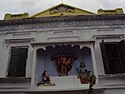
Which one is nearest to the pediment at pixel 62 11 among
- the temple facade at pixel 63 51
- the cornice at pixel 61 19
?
the temple facade at pixel 63 51

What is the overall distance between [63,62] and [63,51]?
0.75 metres

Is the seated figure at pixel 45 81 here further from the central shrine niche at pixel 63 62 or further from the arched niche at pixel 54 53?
the central shrine niche at pixel 63 62

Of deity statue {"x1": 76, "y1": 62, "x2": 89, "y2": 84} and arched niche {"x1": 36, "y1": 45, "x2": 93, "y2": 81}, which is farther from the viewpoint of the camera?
arched niche {"x1": 36, "y1": 45, "x2": 93, "y2": 81}

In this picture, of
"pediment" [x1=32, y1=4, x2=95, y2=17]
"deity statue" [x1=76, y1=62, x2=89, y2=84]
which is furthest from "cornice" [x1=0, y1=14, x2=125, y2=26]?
"deity statue" [x1=76, y1=62, x2=89, y2=84]

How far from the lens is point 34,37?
11.9m

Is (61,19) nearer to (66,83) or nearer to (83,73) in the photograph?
(83,73)

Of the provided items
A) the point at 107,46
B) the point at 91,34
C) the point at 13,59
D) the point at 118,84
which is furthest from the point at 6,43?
the point at 118,84

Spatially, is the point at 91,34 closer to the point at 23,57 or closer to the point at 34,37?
the point at 34,37

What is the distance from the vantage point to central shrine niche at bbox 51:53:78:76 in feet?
34.8

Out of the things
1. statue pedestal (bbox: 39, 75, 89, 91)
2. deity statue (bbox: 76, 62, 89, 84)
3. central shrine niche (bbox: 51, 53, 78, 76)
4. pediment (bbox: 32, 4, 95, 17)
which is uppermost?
pediment (bbox: 32, 4, 95, 17)

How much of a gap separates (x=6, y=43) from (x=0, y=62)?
3.78 ft

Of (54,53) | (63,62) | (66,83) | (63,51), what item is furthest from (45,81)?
(63,51)

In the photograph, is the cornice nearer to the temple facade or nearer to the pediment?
the temple facade

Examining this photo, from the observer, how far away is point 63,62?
10.7m
